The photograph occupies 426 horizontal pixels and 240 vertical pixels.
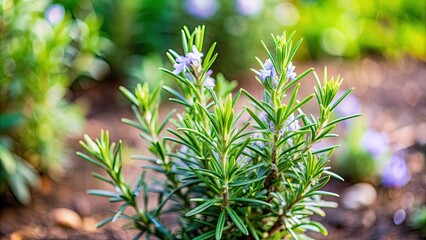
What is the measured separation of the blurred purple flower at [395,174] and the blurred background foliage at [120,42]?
0.12 meters

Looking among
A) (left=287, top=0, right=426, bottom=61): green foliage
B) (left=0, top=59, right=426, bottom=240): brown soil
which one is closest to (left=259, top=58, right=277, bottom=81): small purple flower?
Result: (left=0, top=59, right=426, bottom=240): brown soil

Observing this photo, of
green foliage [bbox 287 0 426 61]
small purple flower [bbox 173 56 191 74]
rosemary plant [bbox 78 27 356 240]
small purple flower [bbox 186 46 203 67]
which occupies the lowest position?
rosemary plant [bbox 78 27 356 240]

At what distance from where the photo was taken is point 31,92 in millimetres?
2580

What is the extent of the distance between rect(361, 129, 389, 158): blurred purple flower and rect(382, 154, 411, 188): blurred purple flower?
73 mm

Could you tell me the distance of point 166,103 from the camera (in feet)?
11.3

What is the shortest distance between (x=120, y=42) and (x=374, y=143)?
166 cm

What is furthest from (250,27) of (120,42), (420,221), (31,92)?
(420,221)

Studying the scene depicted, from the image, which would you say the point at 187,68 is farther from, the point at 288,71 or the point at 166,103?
the point at 166,103

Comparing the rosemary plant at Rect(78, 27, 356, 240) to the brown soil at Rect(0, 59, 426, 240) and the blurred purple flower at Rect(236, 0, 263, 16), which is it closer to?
the brown soil at Rect(0, 59, 426, 240)

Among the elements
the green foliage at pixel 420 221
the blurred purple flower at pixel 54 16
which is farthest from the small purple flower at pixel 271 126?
the blurred purple flower at pixel 54 16

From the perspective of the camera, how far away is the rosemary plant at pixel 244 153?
1580 mm

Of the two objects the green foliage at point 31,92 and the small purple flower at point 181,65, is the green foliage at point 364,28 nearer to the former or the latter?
the green foliage at point 31,92

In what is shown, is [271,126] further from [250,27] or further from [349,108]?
[250,27]

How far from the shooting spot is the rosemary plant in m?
1.58
